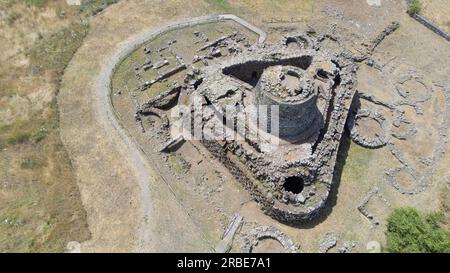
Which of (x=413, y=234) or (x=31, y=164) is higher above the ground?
(x=31, y=164)

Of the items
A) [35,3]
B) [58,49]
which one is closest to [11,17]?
[35,3]

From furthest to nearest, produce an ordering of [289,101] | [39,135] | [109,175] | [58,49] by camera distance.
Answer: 1. [58,49]
2. [39,135]
3. [109,175]
4. [289,101]

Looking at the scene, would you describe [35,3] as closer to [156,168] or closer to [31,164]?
[31,164]

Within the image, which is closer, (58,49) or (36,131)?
A: (36,131)

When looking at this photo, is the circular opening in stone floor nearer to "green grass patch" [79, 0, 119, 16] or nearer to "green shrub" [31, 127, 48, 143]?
"green shrub" [31, 127, 48, 143]

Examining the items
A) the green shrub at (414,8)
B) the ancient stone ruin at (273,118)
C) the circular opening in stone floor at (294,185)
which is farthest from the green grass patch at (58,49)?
the green shrub at (414,8)

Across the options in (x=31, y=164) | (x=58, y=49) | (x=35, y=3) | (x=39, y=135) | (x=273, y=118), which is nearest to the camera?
(x=273, y=118)

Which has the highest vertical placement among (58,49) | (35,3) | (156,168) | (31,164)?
(35,3)

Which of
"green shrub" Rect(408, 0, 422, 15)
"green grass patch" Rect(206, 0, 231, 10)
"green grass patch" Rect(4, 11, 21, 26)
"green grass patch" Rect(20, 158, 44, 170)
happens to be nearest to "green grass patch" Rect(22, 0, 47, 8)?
"green grass patch" Rect(4, 11, 21, 26)
